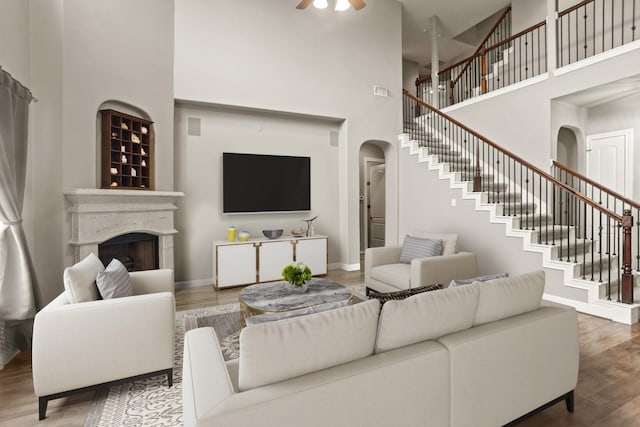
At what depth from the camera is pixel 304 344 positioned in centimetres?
129

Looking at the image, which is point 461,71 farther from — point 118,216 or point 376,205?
point 118,216

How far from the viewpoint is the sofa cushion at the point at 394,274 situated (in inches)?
146

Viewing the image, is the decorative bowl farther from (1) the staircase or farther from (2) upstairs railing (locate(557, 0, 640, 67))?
(2) upstairs railing (locate(557, 0, 640, 67))

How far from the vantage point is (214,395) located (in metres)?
1.15

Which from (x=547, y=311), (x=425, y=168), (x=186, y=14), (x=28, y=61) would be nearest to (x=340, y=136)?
(x=425, y=168)

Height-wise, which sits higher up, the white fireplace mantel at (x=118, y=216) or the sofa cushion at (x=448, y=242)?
the white fireplace mantel at (x=118, y=216)

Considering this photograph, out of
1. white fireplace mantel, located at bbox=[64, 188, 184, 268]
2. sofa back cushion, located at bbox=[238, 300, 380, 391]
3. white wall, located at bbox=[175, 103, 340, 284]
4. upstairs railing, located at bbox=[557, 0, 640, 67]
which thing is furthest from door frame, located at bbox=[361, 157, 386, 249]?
sofa back cushion, located at bbox=[238, 300, 380, 391]

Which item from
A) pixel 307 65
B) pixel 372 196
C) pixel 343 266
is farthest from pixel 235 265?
pixel 372 196

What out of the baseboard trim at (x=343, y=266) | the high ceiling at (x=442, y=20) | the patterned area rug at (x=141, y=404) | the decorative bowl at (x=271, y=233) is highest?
the high ceiling at (x=442, y=20)

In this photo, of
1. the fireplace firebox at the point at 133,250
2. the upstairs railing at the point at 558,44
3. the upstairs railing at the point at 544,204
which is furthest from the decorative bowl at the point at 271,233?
the upstairs railing at the point at 558,44

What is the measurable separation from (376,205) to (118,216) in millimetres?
5744

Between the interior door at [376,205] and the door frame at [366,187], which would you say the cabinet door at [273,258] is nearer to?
the door frame at [366,187]

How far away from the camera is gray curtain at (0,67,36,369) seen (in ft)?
8.53

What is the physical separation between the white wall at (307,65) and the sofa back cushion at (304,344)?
436 centimetres
